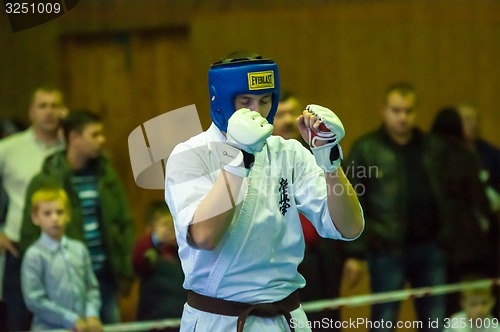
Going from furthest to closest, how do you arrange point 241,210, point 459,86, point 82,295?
point 459,86 < point 82,295 < point 241,210

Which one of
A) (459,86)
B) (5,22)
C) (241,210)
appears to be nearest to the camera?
(241,210)

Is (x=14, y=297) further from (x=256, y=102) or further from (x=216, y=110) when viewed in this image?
(x=256, y=102)

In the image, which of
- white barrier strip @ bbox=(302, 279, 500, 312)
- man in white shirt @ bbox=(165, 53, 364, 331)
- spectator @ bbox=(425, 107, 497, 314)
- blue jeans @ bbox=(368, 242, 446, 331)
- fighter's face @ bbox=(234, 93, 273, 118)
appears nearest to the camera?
man in white shirt @ bbox=(165, 53, 364, 331)

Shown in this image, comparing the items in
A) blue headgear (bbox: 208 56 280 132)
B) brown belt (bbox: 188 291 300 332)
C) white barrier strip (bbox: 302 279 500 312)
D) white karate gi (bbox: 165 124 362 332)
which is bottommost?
white barrier strip (bbox: 302 279 500 312)

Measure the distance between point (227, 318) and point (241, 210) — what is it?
1.24 feet

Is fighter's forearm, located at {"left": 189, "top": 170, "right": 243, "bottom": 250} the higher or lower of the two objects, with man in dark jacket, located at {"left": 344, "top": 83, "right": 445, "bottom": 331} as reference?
higher

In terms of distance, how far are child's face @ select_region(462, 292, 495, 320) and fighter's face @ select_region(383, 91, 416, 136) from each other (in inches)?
41.0

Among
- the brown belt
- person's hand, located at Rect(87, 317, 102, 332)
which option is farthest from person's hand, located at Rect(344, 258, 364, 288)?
the brown belt

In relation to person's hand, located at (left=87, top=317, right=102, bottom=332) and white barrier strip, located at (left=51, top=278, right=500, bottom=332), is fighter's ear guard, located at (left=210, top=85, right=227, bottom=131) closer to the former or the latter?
white barrier strip, located at (left=51, top=278, right=500, bottom=332)

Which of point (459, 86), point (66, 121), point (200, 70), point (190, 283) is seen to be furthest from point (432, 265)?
point (190, 283)

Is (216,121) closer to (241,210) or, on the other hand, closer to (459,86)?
(241,210)

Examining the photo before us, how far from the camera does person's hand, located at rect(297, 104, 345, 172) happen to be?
289cm

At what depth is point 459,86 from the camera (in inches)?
239

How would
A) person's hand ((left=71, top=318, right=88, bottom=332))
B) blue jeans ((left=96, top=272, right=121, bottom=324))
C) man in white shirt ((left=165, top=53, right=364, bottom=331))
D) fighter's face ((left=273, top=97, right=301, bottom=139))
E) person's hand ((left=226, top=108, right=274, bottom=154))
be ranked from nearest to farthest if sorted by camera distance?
1. person's hand ((left=226, top=108, right=274, bottom=154))
2. man in white shirt ((left=165, top=53, right=364, bottom=331))
3. fighter's face ((left=273, top=97, right=301, bottom=139))
4. person's hand ((left=71, top=318, right=88, bottom=332))
5. blue jeans ((left=96, top=272, right=121, bottom=324))
